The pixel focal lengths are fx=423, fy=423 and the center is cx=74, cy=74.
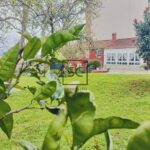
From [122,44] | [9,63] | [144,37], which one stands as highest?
[122,44]

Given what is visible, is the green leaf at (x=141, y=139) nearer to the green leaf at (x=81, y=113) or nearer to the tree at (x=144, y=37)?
the green leaf at (x=81, y=113)

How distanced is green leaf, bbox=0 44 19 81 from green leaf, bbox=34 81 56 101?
8cm

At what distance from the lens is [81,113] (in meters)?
0.70

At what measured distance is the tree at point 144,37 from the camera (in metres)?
14.1

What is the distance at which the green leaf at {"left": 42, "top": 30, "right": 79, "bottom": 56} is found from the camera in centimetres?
96

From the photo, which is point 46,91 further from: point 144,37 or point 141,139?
point 144,37

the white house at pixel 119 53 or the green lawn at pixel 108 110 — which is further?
the white house at pixel 119 53

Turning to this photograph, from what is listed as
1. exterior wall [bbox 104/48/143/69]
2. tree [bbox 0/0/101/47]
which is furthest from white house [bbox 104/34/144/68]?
tree [bbox 0/0/101/47]

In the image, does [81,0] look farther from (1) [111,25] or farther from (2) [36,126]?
(1) [111,25]

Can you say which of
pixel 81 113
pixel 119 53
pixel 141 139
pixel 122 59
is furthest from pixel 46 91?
pixel 119 53

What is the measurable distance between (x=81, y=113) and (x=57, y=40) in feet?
0.98

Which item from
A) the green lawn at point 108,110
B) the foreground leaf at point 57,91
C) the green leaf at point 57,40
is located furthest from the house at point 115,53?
the green leaf at point 57,40

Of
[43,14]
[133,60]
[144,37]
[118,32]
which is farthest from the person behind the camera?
[118,32]

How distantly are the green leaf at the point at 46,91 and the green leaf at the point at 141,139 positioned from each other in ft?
1.19
